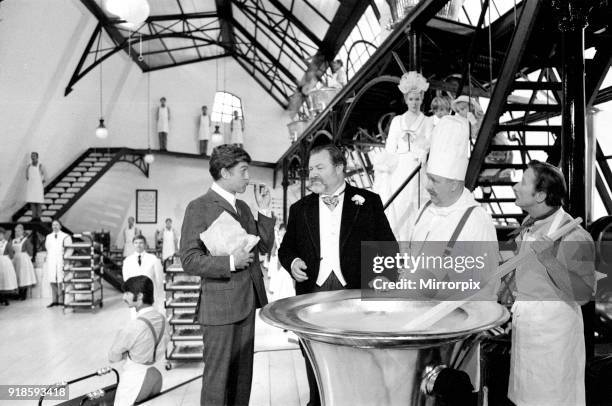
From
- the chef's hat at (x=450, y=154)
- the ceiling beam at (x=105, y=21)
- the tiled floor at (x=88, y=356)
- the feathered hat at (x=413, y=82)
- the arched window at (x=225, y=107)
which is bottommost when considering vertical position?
the tiled floor at (x=88, y=356)

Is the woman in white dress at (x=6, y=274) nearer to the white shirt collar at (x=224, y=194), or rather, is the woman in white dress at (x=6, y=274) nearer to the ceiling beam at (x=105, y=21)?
the ceiling beam at (x=105, y=21)

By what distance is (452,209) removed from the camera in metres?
2.00

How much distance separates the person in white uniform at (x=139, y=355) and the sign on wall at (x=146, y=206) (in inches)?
581

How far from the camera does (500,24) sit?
18.0 ft

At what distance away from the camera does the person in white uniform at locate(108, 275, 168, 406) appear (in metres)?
3.37

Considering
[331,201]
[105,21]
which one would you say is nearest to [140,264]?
[331,201]

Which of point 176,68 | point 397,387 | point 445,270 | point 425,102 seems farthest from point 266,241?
point 176,68

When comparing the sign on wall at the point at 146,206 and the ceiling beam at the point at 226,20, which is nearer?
the ceiling beam at the point at 226,20

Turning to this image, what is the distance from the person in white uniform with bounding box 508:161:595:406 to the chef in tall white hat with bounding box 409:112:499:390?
0.31 meters

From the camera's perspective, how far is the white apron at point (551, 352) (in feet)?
6.98

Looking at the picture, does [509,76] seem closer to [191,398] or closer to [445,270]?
[445,270]

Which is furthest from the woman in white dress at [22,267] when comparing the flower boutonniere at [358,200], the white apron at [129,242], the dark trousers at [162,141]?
the flower boutonniere at [358,200]

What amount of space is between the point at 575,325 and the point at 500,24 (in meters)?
4.33

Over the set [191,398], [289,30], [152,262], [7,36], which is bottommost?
[191,398]
